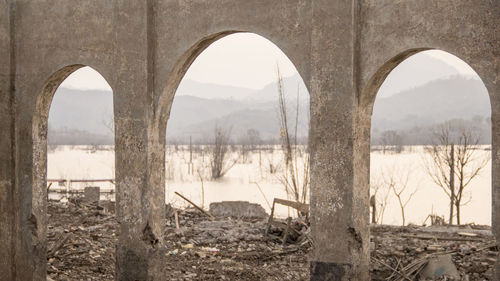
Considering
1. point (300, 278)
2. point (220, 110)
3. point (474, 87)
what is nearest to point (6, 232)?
point (300, 278)

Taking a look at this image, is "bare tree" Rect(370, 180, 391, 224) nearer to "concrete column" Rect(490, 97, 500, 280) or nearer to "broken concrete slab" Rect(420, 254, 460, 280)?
"broken concrete slab" Rect(420, 254, 460, 280)

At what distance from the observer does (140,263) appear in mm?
7406

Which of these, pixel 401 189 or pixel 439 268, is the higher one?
pixel 439 268

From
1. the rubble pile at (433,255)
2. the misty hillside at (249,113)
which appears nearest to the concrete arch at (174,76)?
the rubble pile at (433,255)

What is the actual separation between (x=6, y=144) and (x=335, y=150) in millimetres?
5554

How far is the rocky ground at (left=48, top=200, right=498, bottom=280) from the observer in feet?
29.4

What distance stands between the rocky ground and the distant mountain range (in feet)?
246

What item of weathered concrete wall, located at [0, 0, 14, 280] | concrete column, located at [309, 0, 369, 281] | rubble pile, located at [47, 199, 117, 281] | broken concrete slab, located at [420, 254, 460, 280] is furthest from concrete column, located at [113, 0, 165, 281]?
broken concrete slab, located at [420, 254, 460, 280]

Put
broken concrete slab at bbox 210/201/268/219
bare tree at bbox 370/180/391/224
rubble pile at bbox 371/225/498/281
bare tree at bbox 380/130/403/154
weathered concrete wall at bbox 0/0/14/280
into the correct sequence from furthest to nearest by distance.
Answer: bare tree at bbox 380/130/403/154 < bare tree at bbox 370/180/391/224 < broken concrete slab at bbox 210/201/268/219 < weathered concrete wall at bbox 0/0/14/280 < rubble pile at bbox 371/225/498/281

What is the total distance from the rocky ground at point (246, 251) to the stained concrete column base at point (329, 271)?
89.0 inches

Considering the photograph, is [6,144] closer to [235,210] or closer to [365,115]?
[365,115]

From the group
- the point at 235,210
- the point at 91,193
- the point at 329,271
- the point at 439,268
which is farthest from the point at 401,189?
the point at 329,271

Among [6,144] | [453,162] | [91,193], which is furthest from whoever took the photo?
[453,162]

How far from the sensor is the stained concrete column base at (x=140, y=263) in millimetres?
7355
